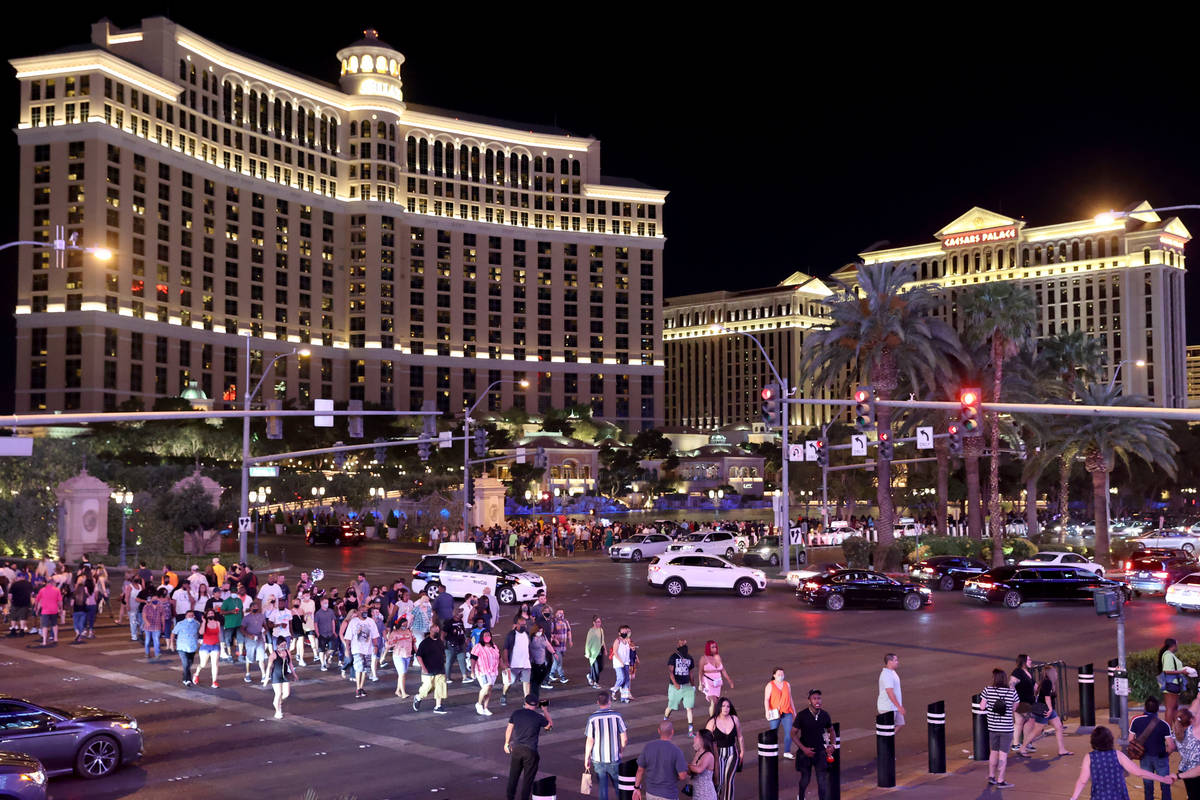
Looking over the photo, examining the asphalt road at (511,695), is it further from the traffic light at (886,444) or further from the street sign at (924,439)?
the street sign at (924,439)

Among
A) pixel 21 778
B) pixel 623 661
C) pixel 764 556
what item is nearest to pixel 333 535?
pixel 764 556

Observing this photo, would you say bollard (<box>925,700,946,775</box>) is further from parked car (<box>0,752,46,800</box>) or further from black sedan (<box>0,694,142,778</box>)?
parked car (<box>0,752,46,800</box>)

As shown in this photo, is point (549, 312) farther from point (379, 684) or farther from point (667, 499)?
point (379, 684)

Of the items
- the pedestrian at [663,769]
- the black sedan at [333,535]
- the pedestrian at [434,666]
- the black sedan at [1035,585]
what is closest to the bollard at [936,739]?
the pedestrian at [663,769]

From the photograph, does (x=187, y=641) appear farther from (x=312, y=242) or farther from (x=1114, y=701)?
(x=312, y=242)

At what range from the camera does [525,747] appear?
12547 mm

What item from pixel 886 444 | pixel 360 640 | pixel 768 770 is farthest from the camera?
pixel 886 444

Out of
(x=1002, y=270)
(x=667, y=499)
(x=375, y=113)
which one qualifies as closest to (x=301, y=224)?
(x=375, y=113)

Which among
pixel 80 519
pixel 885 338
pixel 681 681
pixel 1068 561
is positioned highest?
pixel 885 338

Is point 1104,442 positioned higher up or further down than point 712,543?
higher up

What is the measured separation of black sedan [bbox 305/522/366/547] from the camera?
64000 millimetres

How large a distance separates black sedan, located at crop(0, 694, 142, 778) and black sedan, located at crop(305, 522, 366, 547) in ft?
164

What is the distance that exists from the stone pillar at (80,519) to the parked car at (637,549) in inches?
911

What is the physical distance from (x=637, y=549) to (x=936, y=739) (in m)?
40.7
